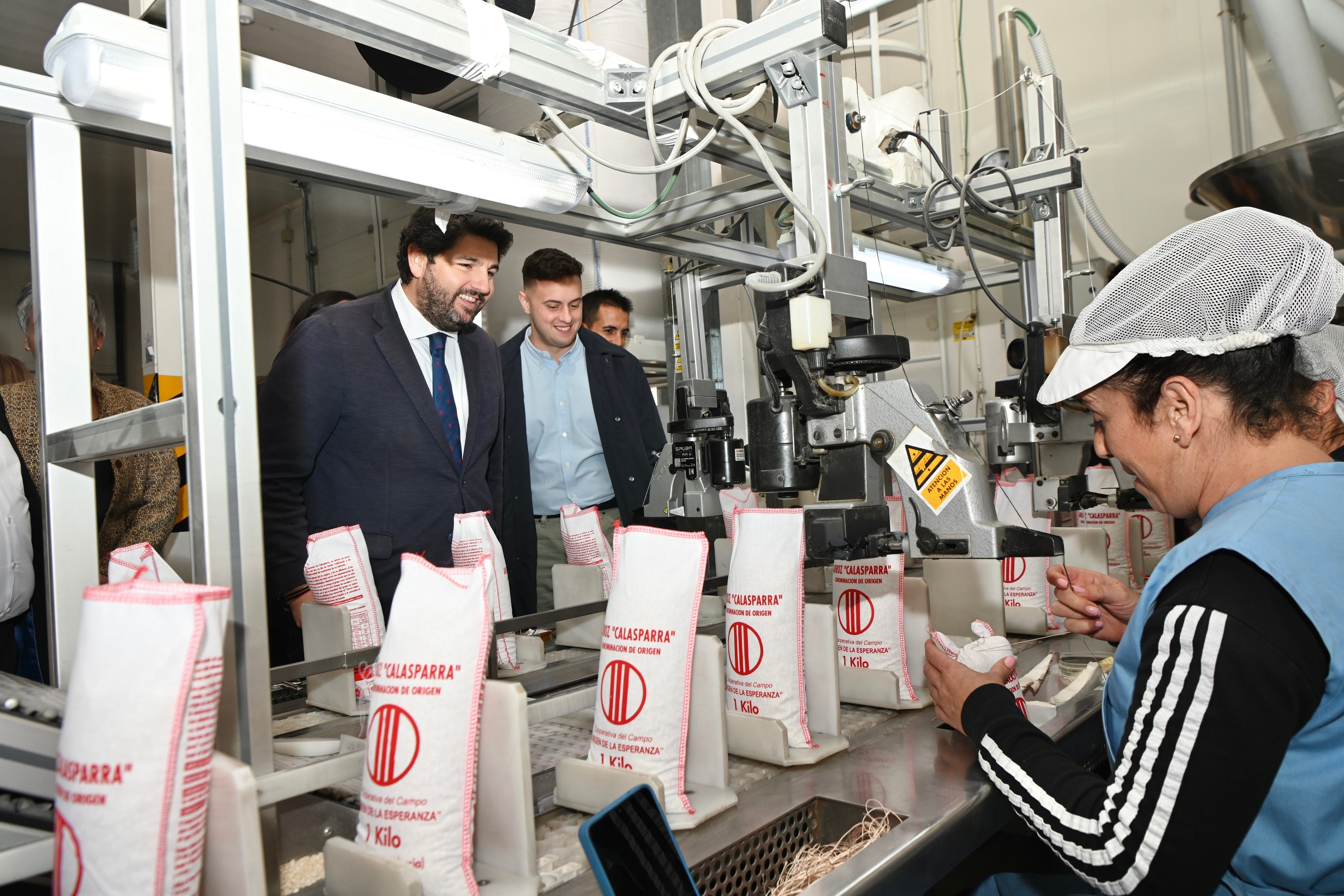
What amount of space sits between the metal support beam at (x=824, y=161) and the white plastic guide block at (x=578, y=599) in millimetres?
846

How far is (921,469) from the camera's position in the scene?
129 centimetres

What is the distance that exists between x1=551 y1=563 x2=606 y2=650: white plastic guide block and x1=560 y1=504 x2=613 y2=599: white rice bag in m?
0.03

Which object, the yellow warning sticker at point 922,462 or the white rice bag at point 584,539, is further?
the white rice bag at point 584,539

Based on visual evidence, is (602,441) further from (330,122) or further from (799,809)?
(799,809)

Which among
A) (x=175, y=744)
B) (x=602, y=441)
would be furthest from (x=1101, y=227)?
(x=175, y=744)

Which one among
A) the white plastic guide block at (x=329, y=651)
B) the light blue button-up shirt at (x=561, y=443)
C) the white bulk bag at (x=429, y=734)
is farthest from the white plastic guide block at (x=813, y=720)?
the light blue button-up shirt at (x=561, y=443)

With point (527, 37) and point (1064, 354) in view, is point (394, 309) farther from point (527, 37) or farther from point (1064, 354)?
point (1064, 354)

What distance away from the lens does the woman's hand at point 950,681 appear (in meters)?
1.20

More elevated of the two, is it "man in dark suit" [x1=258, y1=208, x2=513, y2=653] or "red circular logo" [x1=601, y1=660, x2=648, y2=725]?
"man in dark suit" [x1=258, y1=208, x2=513, y2=653]

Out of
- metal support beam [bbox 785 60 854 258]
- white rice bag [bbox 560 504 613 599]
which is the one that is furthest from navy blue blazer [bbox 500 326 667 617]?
metal support beam [bbox 785 60 854 258]

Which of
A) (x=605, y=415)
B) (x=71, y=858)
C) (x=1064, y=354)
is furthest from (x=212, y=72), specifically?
(x=605, y=415)

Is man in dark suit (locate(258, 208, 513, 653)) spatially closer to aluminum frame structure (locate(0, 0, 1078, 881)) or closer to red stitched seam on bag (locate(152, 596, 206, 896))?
aluminum frame structure (locate(0, 0, 1078, 881))

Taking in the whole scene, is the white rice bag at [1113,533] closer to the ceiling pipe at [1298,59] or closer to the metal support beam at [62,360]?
the ceiling pipe at [1298,59]

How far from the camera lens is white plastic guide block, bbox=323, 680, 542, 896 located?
82cm
